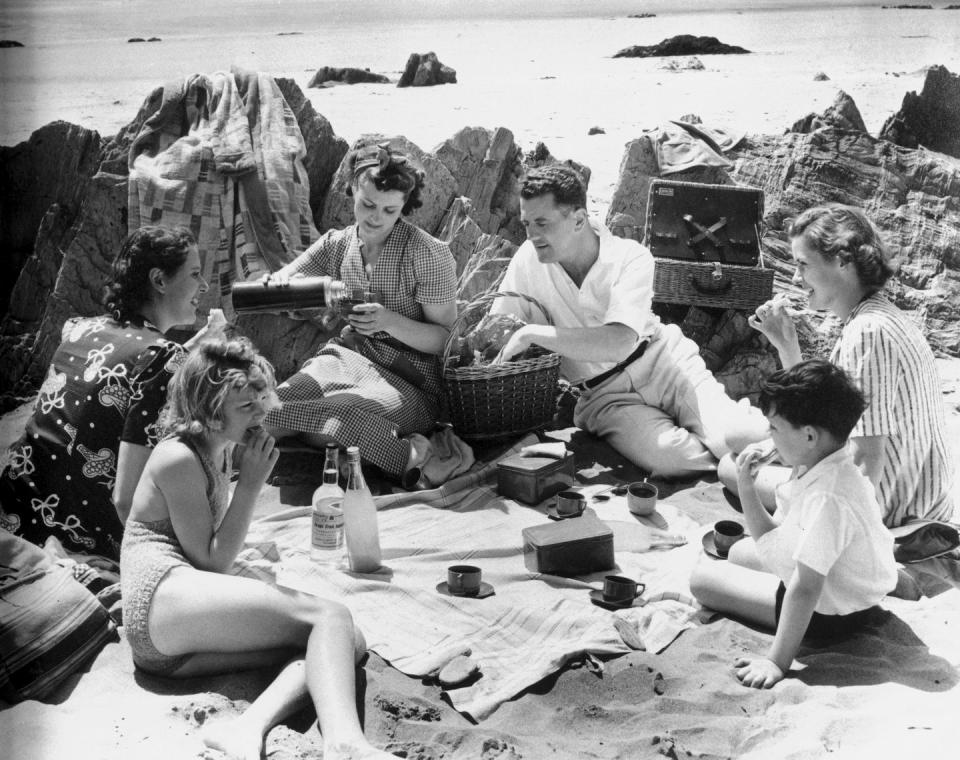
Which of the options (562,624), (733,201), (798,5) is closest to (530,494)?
(562,624)

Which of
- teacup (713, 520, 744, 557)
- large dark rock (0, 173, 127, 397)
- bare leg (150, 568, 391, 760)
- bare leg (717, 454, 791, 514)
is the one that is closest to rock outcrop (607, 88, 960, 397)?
bare leg (717, 454, 791, 514)

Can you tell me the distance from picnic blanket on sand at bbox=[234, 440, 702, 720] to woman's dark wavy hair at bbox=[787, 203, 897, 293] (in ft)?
4.00

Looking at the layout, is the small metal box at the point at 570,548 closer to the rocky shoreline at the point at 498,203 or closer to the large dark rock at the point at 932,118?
the rocky shoreline at the point at 498,203

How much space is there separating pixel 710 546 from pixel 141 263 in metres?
2.26

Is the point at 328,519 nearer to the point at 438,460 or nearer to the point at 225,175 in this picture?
the point at 438,460

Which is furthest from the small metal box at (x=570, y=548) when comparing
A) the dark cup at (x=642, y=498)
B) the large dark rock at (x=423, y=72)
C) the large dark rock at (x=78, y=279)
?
the large dark rock at (x=423, y=72)

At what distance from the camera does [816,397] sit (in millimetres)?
2877

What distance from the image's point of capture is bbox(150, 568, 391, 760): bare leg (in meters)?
2.65

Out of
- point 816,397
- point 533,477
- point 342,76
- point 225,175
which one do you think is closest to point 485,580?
point 533,477

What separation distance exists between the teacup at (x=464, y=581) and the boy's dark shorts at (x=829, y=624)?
1010mm

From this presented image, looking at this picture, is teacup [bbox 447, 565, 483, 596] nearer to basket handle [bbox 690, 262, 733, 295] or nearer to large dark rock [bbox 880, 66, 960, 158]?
basket handle [bbox 690, 262, 733, 295]

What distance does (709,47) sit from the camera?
10023mm

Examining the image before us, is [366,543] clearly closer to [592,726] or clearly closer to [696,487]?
[592,726]

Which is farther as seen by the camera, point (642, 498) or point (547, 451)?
point (547, 451)
